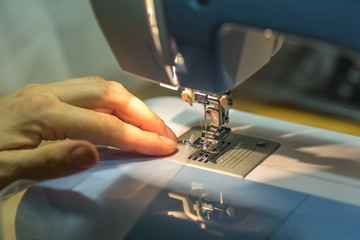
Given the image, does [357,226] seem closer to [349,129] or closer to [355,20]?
[355,20]

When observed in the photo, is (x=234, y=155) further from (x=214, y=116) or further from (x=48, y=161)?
(x=48, y=161)

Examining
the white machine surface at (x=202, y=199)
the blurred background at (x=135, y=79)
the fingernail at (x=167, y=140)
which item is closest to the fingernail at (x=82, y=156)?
the white machine surface at (x=202, y=199)

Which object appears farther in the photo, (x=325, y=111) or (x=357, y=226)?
(x=325, y=111)

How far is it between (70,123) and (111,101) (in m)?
0.10

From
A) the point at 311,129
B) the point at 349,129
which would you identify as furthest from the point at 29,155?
the point at 349,129

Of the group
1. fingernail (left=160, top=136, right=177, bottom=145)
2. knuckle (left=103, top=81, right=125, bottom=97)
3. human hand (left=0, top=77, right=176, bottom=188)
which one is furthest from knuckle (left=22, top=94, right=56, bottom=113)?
fingernail (left=160, top=136, right=177, bottom=145)

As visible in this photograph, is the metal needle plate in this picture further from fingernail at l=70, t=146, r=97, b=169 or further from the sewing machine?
fingernail at l=70, t=146, r=97, b=169

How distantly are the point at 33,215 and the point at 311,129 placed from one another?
1.87 ft

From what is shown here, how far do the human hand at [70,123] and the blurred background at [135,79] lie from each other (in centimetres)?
37

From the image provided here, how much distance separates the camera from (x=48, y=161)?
82 centimetres

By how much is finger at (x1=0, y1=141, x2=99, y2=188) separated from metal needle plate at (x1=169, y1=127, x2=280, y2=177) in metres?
0.25

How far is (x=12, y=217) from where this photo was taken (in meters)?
0.90

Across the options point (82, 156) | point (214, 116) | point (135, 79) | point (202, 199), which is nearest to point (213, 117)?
point (214, 116)

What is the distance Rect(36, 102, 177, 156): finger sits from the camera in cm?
97
